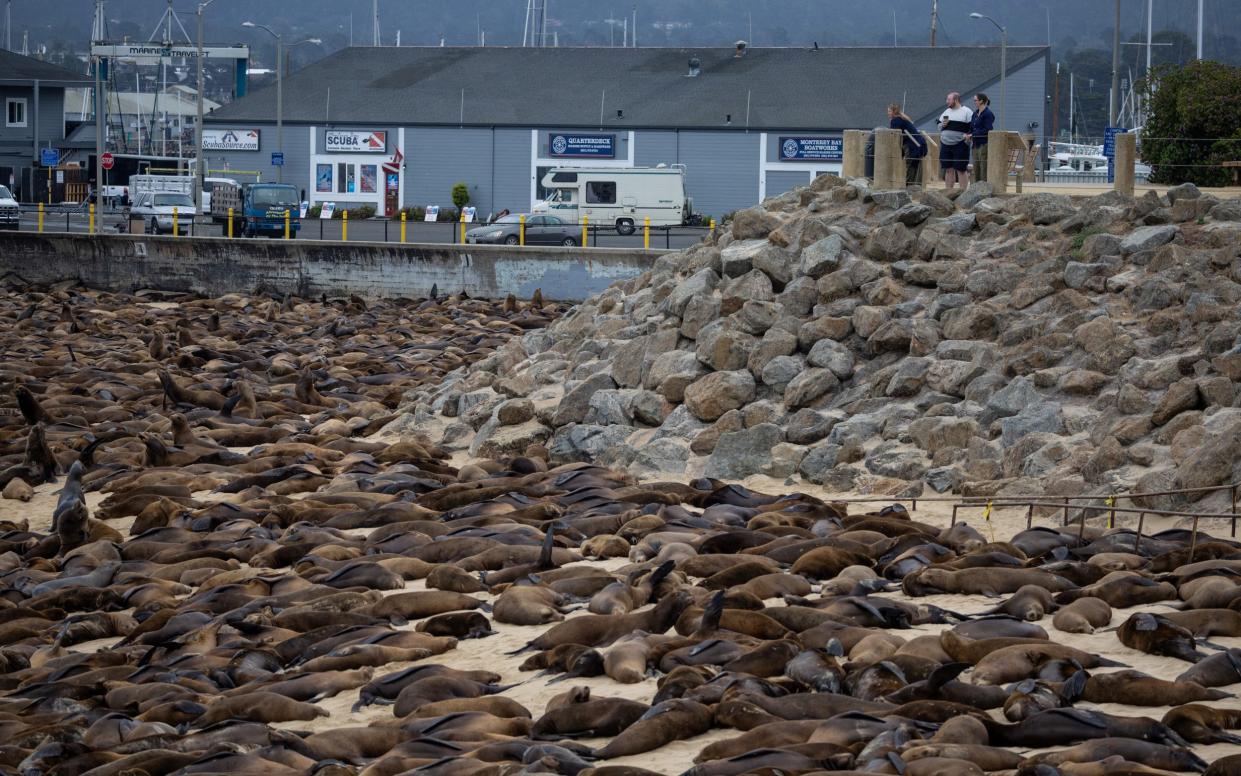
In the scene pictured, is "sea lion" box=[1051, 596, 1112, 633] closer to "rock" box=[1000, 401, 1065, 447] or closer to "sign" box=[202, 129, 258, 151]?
"rock" box=[1000, 401, 1065, 447]

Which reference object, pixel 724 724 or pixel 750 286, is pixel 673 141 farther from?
pixel 724 724

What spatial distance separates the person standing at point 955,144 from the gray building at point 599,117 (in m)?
34.6

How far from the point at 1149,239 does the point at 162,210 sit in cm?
3831

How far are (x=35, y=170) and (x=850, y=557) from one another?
224 ft

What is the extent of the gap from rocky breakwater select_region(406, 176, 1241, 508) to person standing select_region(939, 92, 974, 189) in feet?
4.62

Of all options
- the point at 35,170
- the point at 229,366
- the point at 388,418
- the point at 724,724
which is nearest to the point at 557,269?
the point at 229,366

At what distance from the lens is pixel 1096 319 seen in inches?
603

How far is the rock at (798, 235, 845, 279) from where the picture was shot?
58.9 feet

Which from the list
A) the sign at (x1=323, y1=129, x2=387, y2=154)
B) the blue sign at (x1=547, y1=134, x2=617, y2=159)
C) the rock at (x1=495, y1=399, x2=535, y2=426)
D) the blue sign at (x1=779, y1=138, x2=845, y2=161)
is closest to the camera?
the rock at (x1=495, y1=399, x2=535, y2=426)

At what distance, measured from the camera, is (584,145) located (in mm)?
59656

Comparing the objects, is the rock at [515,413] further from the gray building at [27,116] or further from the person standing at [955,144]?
the gray building at [27,116]

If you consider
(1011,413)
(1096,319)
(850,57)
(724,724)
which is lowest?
(724,724)

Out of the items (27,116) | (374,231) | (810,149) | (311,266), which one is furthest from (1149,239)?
(27,116)

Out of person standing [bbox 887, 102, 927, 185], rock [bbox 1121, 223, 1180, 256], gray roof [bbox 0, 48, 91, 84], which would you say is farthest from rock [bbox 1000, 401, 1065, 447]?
gray roof [bbox 0, 48, 91, 84]
